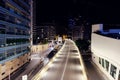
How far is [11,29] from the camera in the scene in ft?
126

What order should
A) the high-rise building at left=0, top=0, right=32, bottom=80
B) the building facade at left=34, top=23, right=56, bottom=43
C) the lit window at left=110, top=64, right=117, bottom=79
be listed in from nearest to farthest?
the lit window at left=110, top=64, right=117, bottom=79, the high-rise building at left=0, top=0, right=32, bottom=80, the building facade at left=34, top=23, right=56, bottom=43

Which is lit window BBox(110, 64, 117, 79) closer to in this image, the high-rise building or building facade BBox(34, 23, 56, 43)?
the high-rise building

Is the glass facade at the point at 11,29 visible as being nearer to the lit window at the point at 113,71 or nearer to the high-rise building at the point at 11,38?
the high-rise building at the point at 11,38

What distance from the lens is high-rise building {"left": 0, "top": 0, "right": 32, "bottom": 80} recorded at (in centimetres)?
3300

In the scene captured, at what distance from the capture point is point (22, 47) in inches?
1806

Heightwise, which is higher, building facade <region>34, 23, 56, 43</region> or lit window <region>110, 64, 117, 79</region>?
building facade <region>34, 23, 56, 43</region>

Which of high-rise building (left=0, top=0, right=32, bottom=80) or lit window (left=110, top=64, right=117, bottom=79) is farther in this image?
high-rise building (left=0, top=0, right=32, bottom=80)

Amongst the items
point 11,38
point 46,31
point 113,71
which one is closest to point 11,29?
point 11,38

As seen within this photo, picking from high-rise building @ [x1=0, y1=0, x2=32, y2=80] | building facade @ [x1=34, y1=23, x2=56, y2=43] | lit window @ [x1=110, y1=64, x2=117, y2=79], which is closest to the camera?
lit window @ [x1=110, y1=64, x2=117, y2=79]

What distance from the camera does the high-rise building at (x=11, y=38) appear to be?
33.0m

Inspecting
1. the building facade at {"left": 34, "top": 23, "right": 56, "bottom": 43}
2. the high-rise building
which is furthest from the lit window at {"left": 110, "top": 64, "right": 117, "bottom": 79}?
the building facade at {"left": 34, "top": 23, "right": 56, "bottom": 43}

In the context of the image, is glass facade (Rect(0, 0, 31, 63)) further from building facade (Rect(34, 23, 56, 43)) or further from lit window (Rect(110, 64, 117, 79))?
building facade (Rect(34, 23, 56, 43))

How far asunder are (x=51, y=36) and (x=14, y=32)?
131 meters

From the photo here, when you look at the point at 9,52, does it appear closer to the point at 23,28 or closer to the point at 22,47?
the point at 22,47
